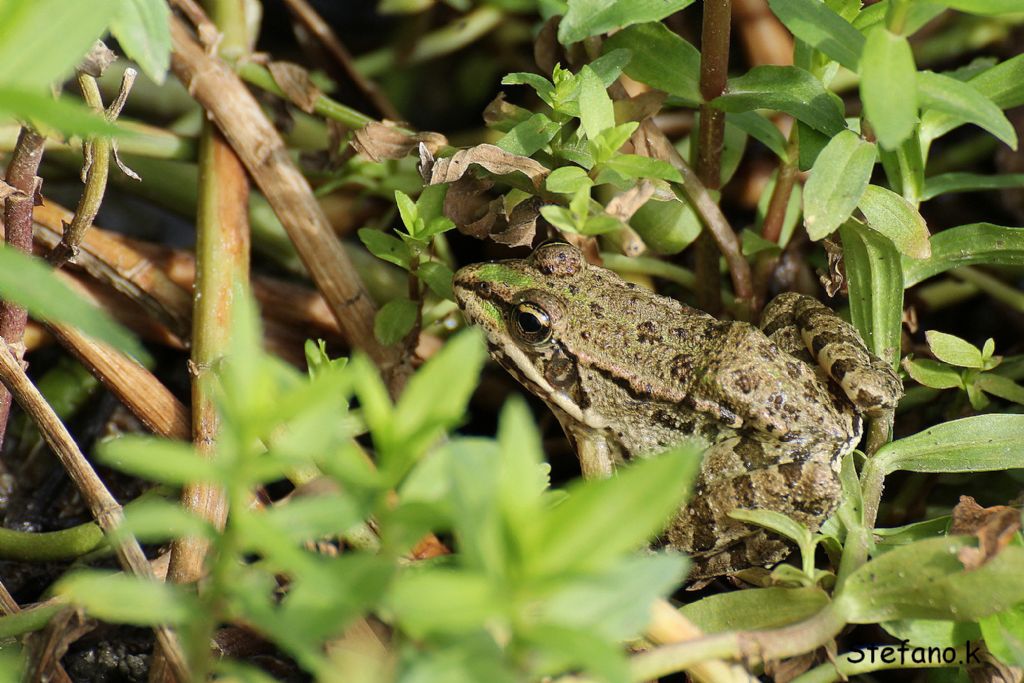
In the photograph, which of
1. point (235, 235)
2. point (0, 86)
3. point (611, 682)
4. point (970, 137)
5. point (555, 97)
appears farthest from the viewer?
point (970, 137)

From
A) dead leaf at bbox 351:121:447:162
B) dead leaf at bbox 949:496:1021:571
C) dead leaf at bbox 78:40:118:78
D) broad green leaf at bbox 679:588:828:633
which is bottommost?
broad green leaf at bbox 679:588:828:633

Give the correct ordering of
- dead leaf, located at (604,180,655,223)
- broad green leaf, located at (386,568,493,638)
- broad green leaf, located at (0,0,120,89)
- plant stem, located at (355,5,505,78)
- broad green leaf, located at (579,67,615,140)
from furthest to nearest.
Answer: plant stem, located at (355,5,505,78) < dead leaf, located at (604,180,655,223) < broad green leaf, located at (579,67,615,140) < broad green leaf, located at (0,0,120,89) < broad green leaf, located at (386,568,493,638)

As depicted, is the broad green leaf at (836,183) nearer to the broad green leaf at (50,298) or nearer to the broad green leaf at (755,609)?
the broad green leaf at (755,609)

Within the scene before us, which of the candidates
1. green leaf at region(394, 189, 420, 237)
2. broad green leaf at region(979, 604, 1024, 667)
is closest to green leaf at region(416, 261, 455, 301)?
green leaf at region(394, 189, 420, 237)

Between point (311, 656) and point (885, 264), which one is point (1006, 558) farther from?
point (311, 656)

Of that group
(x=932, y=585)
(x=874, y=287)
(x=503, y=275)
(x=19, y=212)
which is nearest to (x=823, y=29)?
(x=874, y=287)

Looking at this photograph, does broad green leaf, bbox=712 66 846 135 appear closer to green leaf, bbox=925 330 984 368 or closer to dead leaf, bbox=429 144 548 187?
dead leaf, bbox=429 144 548 187

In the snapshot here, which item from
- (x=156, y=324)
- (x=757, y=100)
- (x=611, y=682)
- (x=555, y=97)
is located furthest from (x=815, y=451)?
(x=156, y=324)
